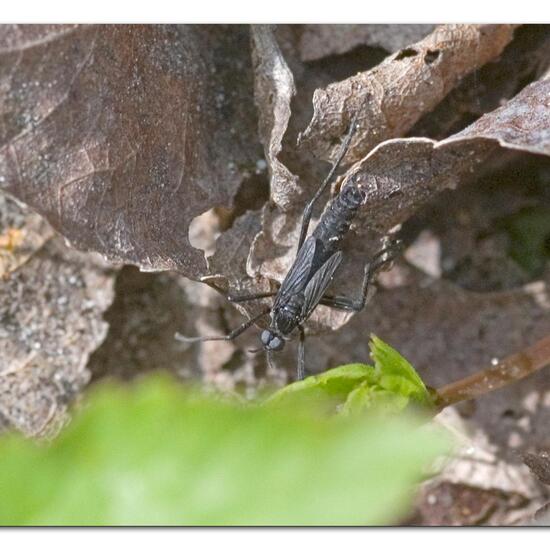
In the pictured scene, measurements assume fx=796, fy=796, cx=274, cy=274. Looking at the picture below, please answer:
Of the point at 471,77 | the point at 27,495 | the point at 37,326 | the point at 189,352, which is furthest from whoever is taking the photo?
the point at 189,352

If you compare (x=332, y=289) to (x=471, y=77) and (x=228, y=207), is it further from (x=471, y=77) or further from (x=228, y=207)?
(x=471, y=77)

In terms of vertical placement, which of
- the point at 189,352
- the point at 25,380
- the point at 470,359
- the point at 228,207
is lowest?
the point at 470,359

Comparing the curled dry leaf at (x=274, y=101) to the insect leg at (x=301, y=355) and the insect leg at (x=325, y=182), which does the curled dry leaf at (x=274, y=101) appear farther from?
the insect leg at (x=301, y=355)

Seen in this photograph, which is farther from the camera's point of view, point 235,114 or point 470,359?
point 470,359

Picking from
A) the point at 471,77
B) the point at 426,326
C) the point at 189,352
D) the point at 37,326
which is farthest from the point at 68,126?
the point at 426,326

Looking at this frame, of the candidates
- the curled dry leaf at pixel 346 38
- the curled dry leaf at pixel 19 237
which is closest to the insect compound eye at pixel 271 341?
the curled dry leaf at pixel 19 237

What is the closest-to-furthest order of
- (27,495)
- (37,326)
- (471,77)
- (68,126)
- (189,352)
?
(27,495)
(68,126)
(471,77)
(37,326)
(189,352)

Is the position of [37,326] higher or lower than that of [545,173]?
higher

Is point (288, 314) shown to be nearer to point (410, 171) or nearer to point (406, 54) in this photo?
point (410, 171)
